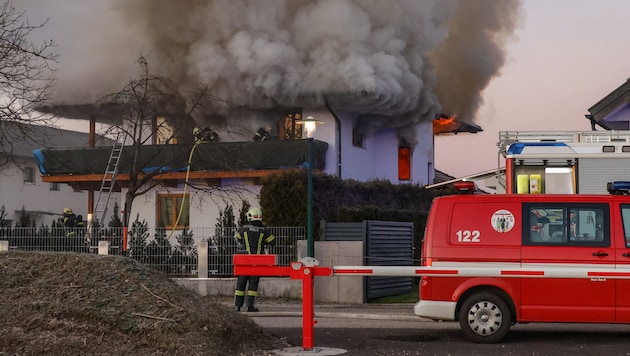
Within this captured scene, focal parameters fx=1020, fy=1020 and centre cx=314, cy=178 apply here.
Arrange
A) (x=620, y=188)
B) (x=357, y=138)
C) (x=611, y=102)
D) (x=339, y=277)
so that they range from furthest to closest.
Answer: (x=357, y=138) < (x=611, y=102) < (x=339, y=277) < (x=620, y=188)

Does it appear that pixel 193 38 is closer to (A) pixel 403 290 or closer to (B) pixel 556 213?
(A) pixel 403 290

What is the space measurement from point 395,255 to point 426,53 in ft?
41.7

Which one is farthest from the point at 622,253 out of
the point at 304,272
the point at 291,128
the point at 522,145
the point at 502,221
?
the point at 291,128

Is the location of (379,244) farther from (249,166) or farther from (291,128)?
(291,128)

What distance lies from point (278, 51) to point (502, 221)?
1915 centimetres

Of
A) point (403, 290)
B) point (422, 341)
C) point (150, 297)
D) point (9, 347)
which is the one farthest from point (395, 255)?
point (9, 347)

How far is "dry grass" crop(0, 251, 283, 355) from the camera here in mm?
9883

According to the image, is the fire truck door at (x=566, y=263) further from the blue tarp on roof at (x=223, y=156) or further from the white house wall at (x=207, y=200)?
the white house wall at (x=207, y=200)

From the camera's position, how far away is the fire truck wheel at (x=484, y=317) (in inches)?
467

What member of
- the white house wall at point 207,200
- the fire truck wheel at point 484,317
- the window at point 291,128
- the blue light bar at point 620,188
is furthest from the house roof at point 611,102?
the fire truck wheel at point 484,317

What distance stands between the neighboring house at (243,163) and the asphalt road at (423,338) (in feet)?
45.0

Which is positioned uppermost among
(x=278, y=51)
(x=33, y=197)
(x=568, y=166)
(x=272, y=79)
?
(x=278, y=51)

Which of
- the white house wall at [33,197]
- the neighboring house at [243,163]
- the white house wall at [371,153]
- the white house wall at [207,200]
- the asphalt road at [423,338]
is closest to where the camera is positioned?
the asphalt road at [423,338]

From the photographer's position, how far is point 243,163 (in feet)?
96.9
